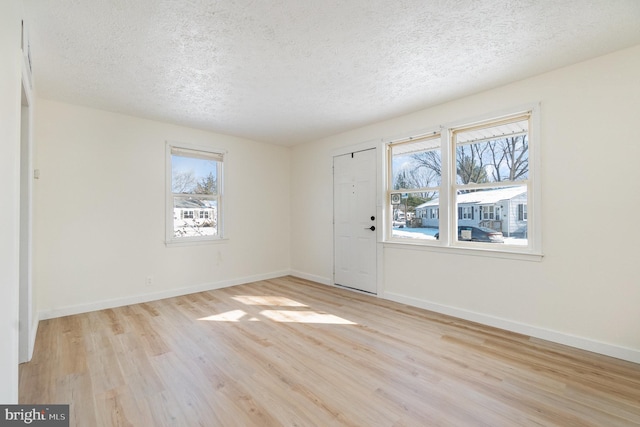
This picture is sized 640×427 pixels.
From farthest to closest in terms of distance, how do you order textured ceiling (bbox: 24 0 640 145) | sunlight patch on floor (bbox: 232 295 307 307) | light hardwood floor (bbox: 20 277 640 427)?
sunlight patch on floor (bbox: 232 295 307 307)
textured ceiling (bbox: 24 0 640 145)
light hardwood floor (bbox: 20 277 640 427)

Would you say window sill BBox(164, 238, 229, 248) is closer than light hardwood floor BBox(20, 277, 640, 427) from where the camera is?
No

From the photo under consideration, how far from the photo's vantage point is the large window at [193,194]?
4473 mm

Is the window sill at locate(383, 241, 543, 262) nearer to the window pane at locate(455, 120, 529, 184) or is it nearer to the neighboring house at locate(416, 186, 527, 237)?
the neighboring house at locate(416, 186, 527, 237)

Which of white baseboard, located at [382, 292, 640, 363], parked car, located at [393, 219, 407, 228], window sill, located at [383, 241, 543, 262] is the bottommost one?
white baseboard, located at [382, 292, 640, 363]

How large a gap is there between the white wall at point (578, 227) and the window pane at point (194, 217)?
3.73 metres

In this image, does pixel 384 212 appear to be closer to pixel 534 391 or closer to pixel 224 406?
pixel 534 391

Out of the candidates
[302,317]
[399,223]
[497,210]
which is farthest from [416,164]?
[302,317]

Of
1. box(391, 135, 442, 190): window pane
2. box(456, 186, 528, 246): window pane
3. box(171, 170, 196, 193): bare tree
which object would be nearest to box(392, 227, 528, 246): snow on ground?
box(456, 186, 528, 246): window pane

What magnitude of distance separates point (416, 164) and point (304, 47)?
2.32 m

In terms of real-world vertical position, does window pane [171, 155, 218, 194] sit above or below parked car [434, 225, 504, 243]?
above

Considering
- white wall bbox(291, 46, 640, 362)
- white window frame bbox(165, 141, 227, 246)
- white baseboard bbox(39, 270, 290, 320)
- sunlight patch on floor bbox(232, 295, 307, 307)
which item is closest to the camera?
white wall bbox(291, 46, 640, 362)

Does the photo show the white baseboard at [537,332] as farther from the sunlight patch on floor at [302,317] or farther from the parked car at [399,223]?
the sunlight patch on floor at [302,317]

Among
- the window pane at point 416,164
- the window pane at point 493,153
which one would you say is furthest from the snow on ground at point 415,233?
the window pane at point 493,153

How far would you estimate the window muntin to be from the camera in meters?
3.85
